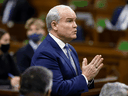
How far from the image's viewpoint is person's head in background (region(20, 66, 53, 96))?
3.75 ft

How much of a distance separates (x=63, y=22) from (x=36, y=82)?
24.1 inches

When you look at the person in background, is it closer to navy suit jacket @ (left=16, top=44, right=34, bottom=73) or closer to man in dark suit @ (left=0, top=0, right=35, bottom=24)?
navy suit jacket @ (left=16, top=44, right=34, bottom=73)

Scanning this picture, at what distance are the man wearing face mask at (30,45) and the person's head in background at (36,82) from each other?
1547 mm

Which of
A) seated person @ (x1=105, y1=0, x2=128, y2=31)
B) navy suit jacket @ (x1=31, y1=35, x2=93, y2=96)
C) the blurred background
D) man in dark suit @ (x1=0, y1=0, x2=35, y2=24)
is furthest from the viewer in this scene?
man in dark suit @ (x1=0, y1=0, x2=35, y2=24)

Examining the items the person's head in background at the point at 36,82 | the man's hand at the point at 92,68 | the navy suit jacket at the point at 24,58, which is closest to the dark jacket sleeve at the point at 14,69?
the navy suit jacket at the point at 24,58

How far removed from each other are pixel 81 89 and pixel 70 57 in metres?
0.26

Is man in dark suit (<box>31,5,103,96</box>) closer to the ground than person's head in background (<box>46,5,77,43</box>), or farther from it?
closer to the ground

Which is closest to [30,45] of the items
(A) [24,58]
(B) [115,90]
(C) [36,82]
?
(A) [24,58]

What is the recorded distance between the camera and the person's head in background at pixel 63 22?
1.63 meters

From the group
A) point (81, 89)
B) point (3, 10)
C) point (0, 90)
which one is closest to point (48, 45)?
point (81, 89)

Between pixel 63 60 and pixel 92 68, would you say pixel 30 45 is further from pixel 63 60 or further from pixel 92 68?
pixel 92 68

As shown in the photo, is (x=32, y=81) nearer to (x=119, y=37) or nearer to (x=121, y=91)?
(x=121, y=91)

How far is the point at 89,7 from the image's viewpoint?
6.18 metres

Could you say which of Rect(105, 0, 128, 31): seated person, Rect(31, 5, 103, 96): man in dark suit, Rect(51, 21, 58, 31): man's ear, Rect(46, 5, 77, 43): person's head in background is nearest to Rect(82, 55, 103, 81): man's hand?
Rect(31, 5, 103, 96): man in dark suit
